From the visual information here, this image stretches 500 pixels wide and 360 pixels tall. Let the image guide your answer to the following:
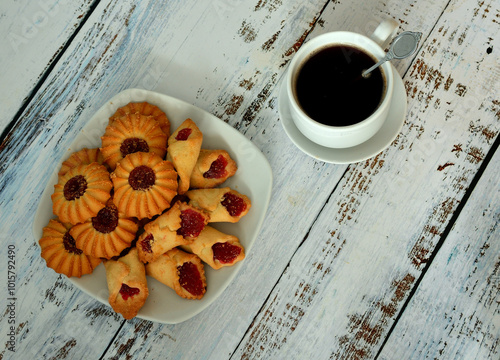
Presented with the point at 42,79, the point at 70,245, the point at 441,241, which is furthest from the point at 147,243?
the point at 441,241

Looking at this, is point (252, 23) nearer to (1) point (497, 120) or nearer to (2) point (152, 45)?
(2) point (152, 45)

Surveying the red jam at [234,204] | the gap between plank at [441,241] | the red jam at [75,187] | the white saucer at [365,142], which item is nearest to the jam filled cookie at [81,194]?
the red jam at [75,187]

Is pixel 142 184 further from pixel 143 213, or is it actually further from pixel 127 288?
pixel 127 288

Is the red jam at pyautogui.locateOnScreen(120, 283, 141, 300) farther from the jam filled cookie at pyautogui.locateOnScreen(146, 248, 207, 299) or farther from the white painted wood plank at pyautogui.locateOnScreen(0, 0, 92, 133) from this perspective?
the white painted wood plank at pyautogui.locateOnScreen(0, 0, 92, 133)

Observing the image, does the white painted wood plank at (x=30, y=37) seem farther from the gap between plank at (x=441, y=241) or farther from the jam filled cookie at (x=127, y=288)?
the gap between plank at (x=441, y=241)

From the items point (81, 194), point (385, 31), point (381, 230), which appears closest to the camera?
point (385, 31)

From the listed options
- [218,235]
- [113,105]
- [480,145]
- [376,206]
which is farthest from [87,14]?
[480,145]
